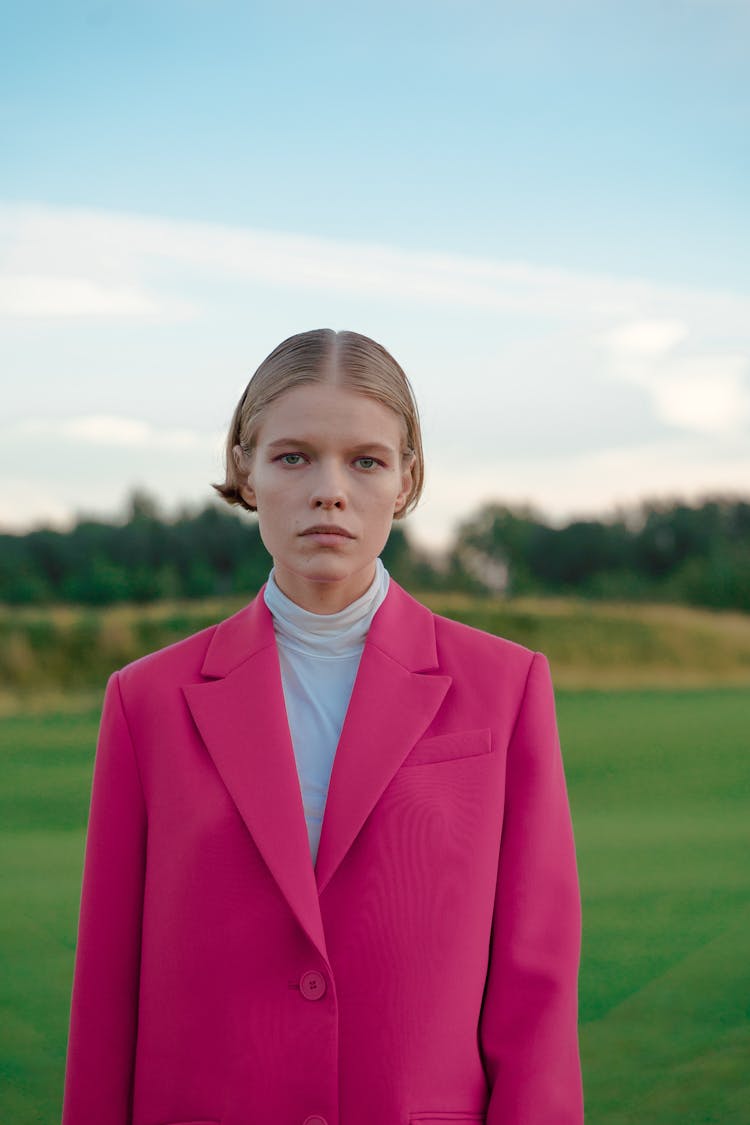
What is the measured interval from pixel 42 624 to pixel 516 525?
6.15m

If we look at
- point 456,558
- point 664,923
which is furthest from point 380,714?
point 456,558

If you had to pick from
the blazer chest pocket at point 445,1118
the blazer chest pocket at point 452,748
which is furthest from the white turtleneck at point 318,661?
the blazer chest pocket at point 445,1118

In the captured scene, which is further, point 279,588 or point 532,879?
point 279,588

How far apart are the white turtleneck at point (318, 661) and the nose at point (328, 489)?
20 centimetres

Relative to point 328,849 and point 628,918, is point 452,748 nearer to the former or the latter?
point 328,849

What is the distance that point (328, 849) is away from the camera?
1.67m

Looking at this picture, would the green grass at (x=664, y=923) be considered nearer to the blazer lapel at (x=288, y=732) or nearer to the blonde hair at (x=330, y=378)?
the blazer lapel at (x=288, y=732)

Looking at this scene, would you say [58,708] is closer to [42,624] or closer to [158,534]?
[42,624]

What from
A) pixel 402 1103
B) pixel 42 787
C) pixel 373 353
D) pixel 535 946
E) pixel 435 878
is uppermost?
pixel 373 353

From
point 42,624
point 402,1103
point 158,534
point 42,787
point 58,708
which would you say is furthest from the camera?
point 158,534

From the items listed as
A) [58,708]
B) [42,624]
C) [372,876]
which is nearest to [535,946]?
[372,876]

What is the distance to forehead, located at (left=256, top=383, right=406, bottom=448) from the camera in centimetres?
173

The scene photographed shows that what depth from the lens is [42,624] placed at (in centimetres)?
1363

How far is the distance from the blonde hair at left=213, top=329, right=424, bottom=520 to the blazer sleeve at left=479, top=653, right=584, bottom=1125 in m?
0.44
